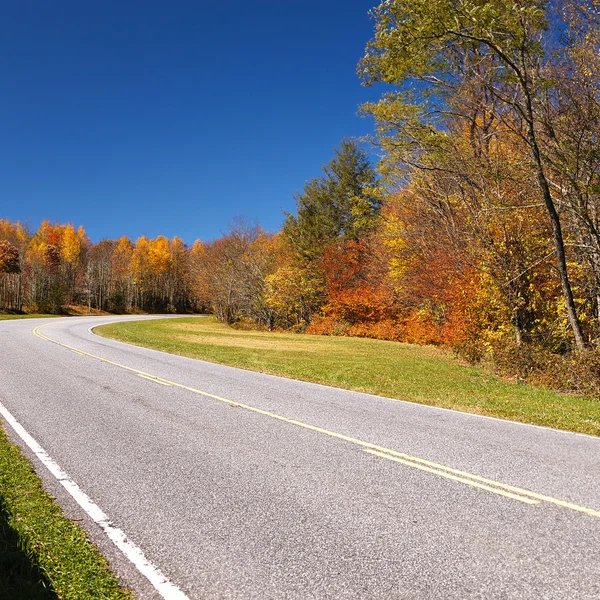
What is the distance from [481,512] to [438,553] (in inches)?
36.5

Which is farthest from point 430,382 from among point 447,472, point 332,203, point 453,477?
point 332,203

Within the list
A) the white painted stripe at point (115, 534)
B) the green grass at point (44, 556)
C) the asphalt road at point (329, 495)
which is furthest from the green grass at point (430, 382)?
the green grass at point (44, 556)

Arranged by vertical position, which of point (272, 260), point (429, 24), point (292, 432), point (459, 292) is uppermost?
point (429, 24)

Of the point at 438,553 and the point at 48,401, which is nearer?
the point at 438,553

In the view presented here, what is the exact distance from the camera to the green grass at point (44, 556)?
295 centimetres

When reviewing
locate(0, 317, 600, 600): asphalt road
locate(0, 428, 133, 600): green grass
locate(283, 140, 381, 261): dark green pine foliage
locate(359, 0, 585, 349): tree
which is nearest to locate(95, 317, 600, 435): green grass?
locate(0, 317, 600, 600): asphalt road

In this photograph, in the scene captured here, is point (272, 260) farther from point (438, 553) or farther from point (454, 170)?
point (438, 553)

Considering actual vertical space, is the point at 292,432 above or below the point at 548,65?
below

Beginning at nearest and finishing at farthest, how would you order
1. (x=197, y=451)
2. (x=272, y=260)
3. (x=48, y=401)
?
1. (x=197, y=451)
2. (x=48, y=401)
3. (x=272, y=260)

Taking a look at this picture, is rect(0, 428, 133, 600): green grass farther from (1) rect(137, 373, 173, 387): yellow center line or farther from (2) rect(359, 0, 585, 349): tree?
(2) rect(359, 0, 585, 349): tree

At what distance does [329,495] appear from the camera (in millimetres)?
4465

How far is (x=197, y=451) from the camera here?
5.84m

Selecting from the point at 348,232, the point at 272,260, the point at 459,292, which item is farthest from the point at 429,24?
the point at 272,260

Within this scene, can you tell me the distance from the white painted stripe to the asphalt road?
0.17 feet
